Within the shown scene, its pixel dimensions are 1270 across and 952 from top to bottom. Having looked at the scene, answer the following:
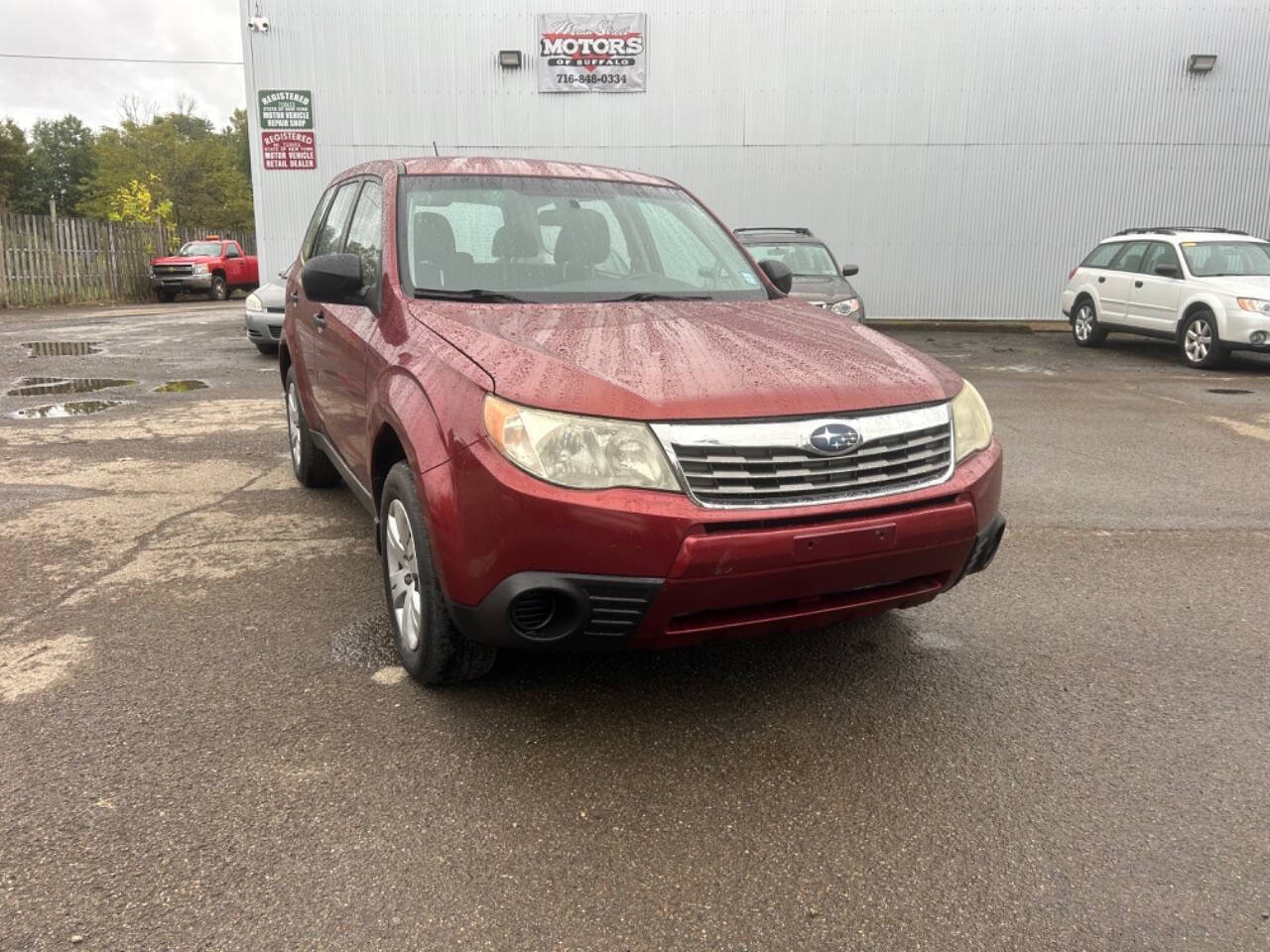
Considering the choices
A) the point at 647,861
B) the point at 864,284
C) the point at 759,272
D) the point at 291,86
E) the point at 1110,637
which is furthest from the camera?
the point at 864,284

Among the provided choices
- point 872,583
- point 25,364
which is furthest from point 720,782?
point 25,364

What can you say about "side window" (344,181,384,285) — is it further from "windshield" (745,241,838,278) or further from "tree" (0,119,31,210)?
"tree" (0,119,31,210)

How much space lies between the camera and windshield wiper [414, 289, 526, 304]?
3480mm

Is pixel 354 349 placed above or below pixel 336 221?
below

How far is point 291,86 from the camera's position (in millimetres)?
16266

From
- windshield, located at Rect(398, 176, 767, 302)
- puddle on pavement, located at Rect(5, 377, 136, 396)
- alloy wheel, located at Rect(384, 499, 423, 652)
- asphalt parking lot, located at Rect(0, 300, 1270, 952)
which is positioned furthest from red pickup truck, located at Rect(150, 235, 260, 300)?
alloy wheel, located at Rect(384, 499, 423, 652)

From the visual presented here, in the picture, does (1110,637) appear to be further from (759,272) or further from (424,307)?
(424,307)

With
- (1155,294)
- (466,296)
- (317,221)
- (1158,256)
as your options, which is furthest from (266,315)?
(1158,256)

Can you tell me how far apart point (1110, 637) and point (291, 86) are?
640 inches

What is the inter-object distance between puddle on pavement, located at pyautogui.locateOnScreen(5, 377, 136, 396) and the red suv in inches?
290

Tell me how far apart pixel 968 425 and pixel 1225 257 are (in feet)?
36.6

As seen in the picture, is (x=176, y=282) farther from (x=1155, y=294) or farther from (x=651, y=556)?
(x=651, y=556)

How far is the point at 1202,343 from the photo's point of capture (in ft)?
38.3

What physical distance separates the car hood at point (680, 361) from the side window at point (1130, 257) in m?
11.3
